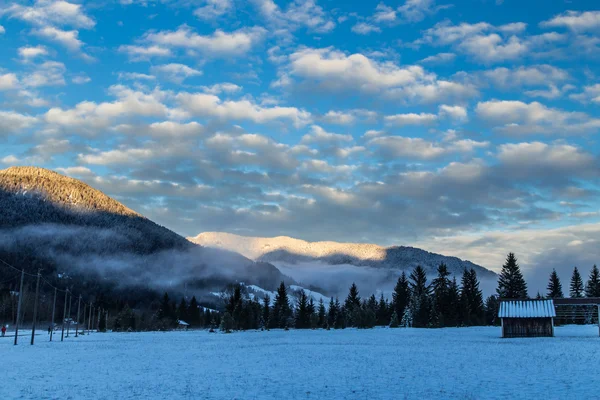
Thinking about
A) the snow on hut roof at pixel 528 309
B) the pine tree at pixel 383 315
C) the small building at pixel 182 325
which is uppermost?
the snow on hut roof at pixel 528 309

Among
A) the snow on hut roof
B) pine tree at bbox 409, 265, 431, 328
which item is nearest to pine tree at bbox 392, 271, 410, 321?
pine tree at bbox 409, 265, 431, 328

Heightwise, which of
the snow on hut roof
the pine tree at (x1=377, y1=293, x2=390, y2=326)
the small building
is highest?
the snow on hut roof

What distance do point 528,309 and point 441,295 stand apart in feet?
135

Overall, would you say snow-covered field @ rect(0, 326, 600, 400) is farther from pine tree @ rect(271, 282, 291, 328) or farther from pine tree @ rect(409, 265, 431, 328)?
pine tree @ rect(271, 282, 291, 328)

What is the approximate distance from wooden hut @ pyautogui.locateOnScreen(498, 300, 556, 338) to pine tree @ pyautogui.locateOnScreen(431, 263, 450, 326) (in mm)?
34293

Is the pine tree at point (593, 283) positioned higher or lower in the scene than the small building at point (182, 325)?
higher

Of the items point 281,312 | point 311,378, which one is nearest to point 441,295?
point 281,312

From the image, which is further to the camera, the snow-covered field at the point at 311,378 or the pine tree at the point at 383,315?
the pine tree at the point at 383,315

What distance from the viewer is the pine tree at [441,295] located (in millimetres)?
106625

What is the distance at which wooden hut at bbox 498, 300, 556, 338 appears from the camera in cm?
6956

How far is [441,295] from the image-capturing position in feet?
367

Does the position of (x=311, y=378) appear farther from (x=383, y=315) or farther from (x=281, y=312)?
(x=383, y=315)

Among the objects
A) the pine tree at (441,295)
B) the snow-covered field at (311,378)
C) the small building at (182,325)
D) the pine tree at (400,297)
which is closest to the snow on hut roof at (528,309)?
the pine tree at (441,295)

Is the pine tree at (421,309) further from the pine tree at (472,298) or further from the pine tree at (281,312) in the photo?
the pine tree at (281,312)
